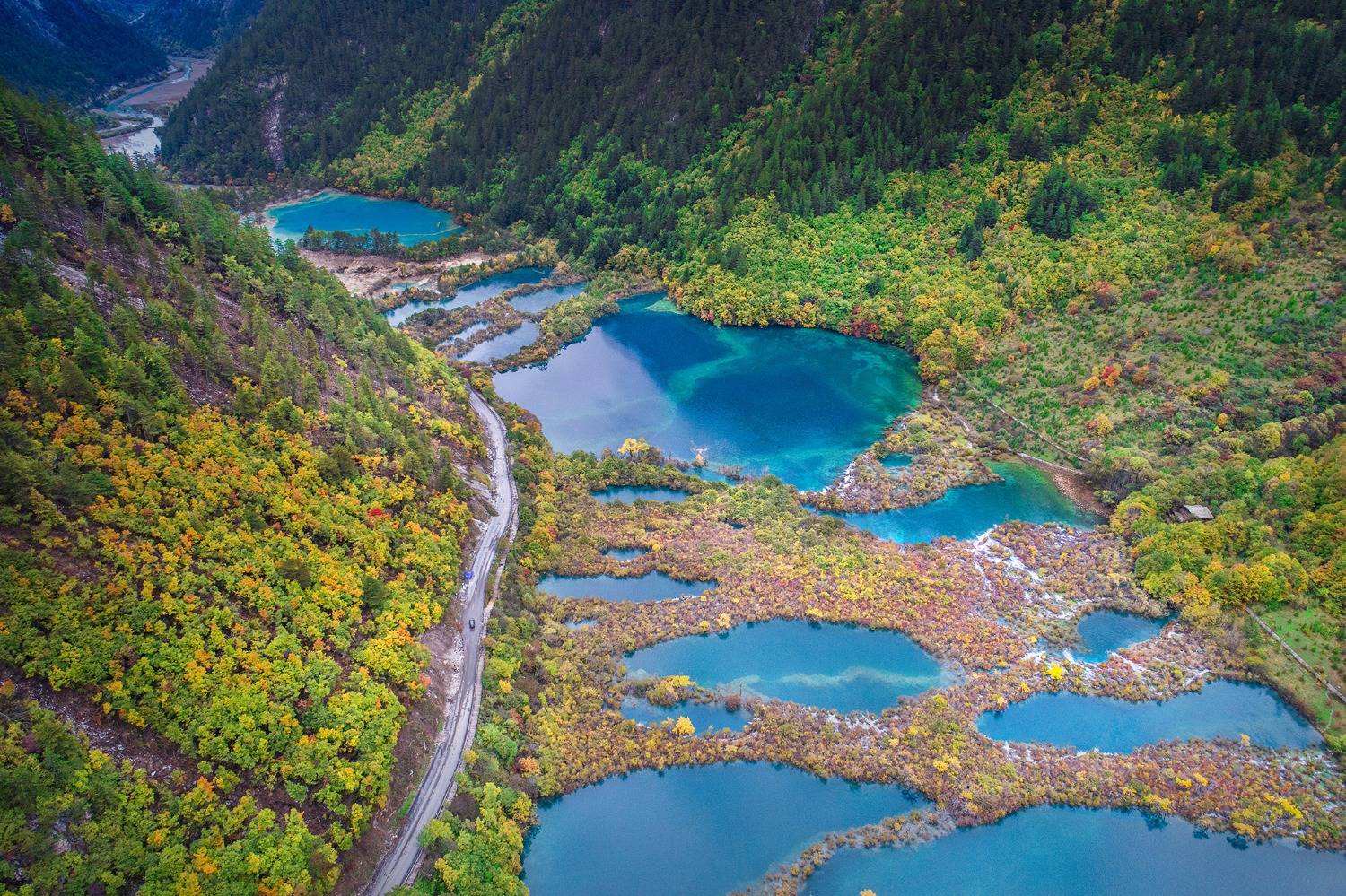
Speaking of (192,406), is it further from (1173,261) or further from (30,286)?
(1173,261)

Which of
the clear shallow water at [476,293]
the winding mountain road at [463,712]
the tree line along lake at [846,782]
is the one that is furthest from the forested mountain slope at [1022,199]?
the winding mountain road at [463,712]

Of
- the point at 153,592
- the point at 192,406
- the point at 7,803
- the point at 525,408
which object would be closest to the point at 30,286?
the point at 192,406

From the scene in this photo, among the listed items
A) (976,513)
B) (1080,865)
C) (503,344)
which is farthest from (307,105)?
(1080,865)

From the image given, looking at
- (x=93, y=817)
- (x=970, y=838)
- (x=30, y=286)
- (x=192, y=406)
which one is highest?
(x=30, y=286)

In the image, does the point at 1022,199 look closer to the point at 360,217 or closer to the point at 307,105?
the point at 360,217

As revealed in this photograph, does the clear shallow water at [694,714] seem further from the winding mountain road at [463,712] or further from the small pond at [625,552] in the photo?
the small pond at [625,552]
